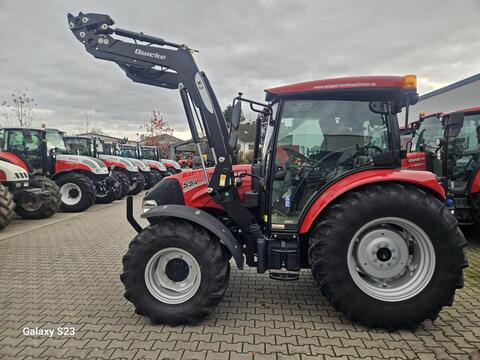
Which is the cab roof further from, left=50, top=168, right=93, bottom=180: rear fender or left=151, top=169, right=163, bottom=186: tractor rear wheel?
left=151, top=169, right=163, bottom=186: tractor rear wheel

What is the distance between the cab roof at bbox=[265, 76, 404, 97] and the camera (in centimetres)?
291

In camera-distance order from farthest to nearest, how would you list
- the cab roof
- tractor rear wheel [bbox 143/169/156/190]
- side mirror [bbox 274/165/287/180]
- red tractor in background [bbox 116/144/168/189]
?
red tractor in background [bbox 116/144/168/189] < tractor rear wheel [bbox 143/169/156/190] < side mirror [bbox 274/165/287/180] < the cab roof

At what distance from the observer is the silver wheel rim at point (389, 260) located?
2941 millimetres

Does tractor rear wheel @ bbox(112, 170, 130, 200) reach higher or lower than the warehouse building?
lower

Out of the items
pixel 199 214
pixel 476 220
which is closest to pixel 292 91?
pixel 199 214

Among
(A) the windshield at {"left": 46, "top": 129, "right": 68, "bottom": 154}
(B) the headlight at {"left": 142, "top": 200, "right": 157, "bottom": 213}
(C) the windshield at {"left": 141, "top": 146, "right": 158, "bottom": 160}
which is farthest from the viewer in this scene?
(C) the windshield at {"left": 141, "top": 146, "right": 158, "bottom": 160}

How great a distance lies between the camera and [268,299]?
3664 millimetres

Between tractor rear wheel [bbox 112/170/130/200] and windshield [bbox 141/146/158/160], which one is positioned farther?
windshield [bbox 141/146/158/160]

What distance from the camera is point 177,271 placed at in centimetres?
319

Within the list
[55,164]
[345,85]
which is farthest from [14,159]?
[345,85]

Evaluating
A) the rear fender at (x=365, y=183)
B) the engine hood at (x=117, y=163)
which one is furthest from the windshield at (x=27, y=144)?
the rear fender at (x=365, y=183)

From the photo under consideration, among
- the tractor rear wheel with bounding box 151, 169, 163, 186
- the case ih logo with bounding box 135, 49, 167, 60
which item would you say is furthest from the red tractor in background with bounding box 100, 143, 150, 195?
the case ih logo with bounding box 135, 49, 167, 60

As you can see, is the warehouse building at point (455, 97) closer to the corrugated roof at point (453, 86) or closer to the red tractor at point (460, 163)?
the corrugated roof at point (453, 86)

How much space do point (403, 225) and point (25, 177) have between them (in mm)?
8365
